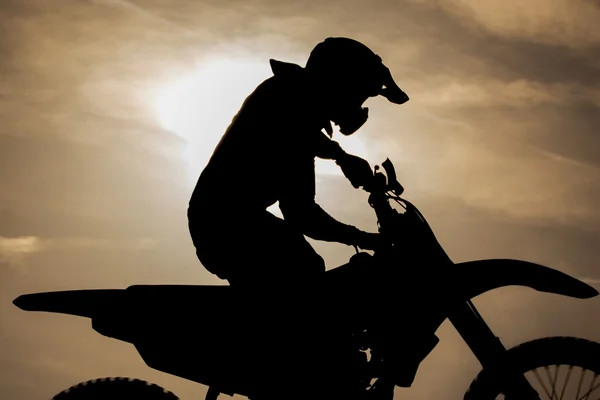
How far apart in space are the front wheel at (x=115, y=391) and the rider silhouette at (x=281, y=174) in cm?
143

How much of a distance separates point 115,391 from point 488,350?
3.27 metres

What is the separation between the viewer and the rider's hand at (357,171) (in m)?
8.64

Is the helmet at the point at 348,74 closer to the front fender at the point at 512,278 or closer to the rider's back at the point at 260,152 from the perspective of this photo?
the rider's back at the point at 260,152

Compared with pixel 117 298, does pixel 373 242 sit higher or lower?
higher

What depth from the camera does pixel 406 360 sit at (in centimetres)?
834

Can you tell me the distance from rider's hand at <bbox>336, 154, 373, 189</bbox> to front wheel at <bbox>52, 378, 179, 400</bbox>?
2521 mm

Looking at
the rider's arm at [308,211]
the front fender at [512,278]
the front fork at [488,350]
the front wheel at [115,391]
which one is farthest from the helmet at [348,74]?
the front wheel at [115,391]

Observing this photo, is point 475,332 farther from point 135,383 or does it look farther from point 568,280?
point 135,383

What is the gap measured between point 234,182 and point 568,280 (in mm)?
2922

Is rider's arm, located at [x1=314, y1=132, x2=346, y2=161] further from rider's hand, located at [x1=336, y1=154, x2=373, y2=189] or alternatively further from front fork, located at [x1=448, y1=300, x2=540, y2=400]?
front fork, located at [x1=448, y1=300, x2=540, y2=400]

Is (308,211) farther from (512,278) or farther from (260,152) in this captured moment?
(512,278)

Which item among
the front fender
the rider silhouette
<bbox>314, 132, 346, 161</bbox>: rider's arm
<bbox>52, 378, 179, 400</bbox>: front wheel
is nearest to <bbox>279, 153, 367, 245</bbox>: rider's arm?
the rider silhouette

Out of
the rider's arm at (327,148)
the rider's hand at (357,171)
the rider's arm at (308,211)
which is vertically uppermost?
the rider's arm at (327,148)

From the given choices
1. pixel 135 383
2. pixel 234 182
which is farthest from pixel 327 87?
pixel 135 383
